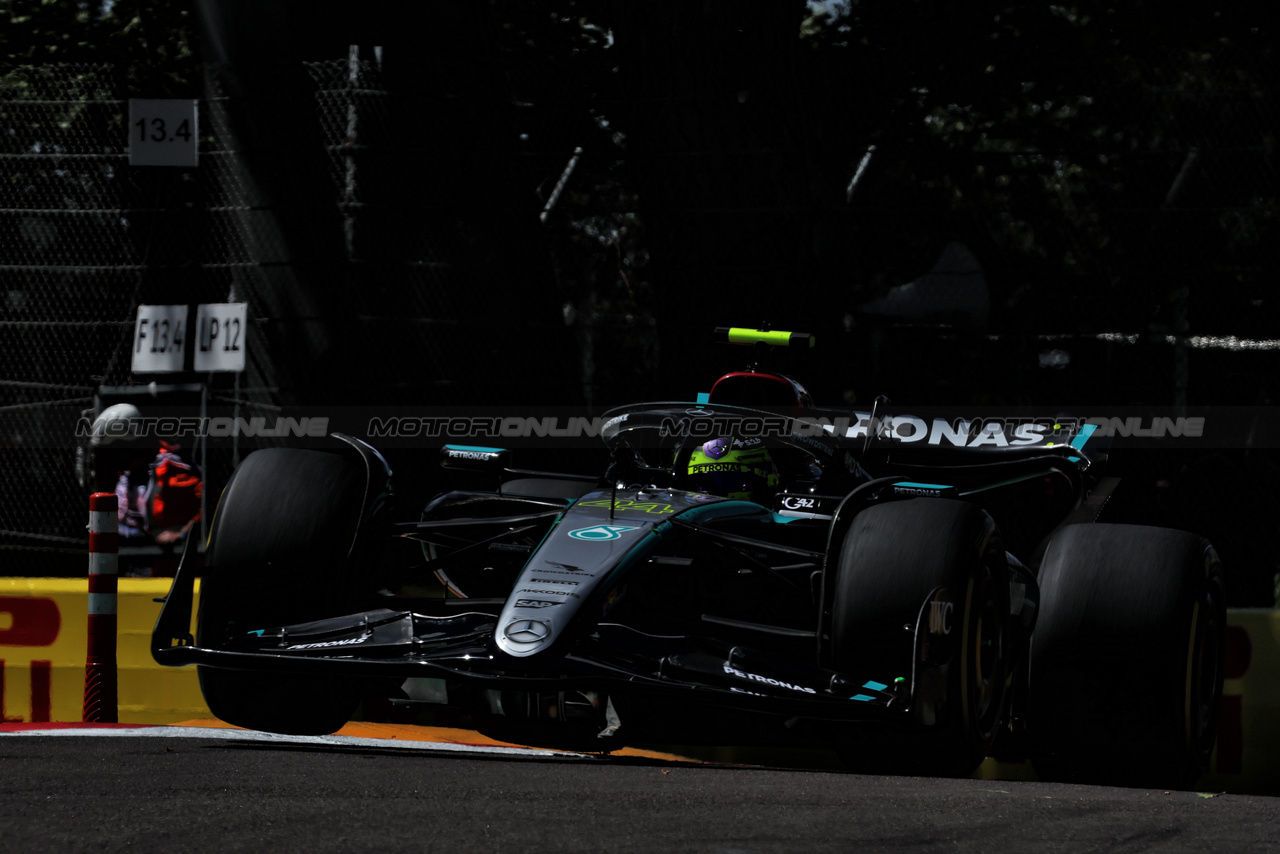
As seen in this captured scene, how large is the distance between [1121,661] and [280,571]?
2.69 m

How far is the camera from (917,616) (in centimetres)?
471

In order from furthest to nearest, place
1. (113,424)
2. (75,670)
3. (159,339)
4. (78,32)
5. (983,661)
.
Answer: (78,32) < (113,424) < (159,339) < (75,670) < (983,661)

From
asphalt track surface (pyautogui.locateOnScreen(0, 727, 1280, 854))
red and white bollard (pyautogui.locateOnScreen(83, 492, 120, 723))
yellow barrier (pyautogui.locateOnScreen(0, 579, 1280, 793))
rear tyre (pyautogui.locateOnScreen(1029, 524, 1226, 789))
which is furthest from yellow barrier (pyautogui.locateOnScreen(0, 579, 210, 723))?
rear tyre (pyautogui.locateOnScreen(1029, 524, 1226, 789))

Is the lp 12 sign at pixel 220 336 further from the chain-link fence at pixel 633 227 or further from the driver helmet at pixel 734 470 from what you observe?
the driver helmet at pixel 734 470

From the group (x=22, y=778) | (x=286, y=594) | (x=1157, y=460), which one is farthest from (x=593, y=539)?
(x=1157, y=460)

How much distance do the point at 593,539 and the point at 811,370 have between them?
12.9 ft

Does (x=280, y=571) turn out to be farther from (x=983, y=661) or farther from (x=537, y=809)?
(x=983, y=661)

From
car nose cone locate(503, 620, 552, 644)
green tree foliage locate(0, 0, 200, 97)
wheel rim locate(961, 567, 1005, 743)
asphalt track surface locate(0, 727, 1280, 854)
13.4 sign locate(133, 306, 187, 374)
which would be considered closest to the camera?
asphalt track surface locate(0, 727, 1280, 854)

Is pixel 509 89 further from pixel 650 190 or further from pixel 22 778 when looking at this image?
pixel 22 778

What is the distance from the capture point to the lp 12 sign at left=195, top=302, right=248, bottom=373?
352 inches

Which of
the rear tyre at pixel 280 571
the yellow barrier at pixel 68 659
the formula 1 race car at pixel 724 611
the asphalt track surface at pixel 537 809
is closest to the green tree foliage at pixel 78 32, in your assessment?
the yellow barrier at pixel 68 659

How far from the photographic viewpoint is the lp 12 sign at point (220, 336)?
8.95 meters

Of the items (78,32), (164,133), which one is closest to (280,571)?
(164,133)

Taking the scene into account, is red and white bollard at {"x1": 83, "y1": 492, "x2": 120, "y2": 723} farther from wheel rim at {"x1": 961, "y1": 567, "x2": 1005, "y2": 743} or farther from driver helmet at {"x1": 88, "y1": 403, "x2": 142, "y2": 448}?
driver helmet at {"x1": 88, "y1": 403, "x2": 142, "y2": 448}
